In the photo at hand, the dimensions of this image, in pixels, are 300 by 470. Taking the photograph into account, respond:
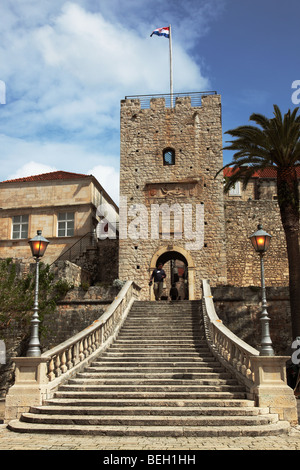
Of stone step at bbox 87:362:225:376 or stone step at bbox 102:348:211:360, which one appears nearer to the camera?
stone step at bbox 87:362:225:376

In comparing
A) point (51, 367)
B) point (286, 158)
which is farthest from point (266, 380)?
point (286, 158)

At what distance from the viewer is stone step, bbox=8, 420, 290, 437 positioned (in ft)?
25.8

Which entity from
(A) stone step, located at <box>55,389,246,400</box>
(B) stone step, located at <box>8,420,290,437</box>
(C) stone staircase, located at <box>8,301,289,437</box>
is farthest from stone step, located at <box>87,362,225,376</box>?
(B) stone step, located at <box>8,420,290,437</box>

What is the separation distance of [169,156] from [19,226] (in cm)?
951

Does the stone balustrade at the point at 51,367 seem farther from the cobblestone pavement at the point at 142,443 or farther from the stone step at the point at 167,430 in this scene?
the cobblestone pavement at the point at 142,443

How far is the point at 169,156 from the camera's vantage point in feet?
81.4

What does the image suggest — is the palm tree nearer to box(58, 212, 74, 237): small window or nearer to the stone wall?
the stone wall

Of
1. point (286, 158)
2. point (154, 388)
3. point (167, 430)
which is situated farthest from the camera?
point (286, 158)

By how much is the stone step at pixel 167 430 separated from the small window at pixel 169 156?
17865 mm

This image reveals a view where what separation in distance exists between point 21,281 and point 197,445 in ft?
48.5

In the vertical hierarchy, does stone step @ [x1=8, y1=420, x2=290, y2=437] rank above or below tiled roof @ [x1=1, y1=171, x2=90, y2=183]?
below

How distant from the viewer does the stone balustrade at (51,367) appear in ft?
30.7

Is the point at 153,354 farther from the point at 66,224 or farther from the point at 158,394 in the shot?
the point at 66,224

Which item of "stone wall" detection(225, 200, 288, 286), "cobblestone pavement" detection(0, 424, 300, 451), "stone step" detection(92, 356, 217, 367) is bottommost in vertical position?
"cobblestone pavement" detection(0, 424, 300, 451)
